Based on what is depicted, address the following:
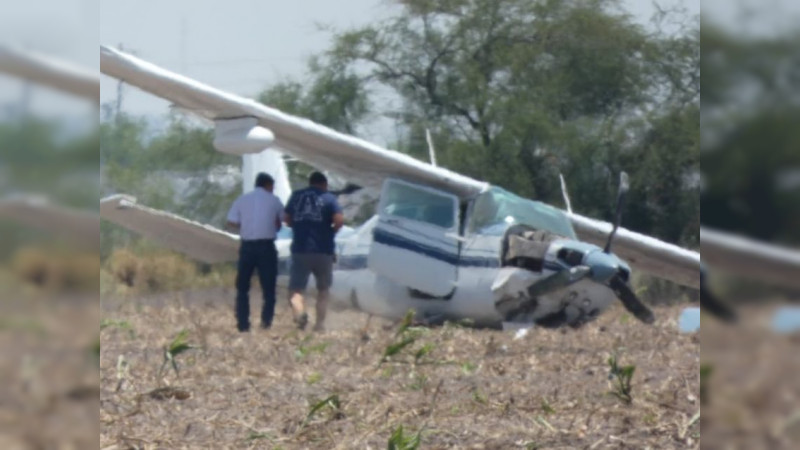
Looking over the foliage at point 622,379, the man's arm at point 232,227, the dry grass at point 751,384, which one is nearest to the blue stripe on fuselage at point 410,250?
the man's arm at point 232,227

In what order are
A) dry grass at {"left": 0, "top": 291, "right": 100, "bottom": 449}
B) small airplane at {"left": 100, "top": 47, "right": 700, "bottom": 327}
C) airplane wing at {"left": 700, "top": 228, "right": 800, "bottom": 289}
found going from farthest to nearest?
small airplane at {"left": 100, "top": 47, "right": 700, "bottom": 327} → dry grass at {"left": 0, "top": 291, "right": 100, "bottom": 449} → airplane wing at {"left": 700, "top": 228, "right": 800, "bottom": 289}

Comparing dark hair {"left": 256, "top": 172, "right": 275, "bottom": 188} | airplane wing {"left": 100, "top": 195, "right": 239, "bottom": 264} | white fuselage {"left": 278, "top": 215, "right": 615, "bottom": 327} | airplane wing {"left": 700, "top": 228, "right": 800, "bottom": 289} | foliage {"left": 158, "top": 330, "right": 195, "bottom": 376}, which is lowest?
foliage {"left": 158, "top": 330, "right": 195, "bottom": 376}

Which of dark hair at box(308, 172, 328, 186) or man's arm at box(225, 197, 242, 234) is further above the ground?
dark hair at box(308, 172, 328, 186)

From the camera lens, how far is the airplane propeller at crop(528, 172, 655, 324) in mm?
2861

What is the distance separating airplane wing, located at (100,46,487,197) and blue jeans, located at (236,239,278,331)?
0.27 meters

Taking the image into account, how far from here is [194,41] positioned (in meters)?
2.97

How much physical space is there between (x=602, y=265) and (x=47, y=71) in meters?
1.79

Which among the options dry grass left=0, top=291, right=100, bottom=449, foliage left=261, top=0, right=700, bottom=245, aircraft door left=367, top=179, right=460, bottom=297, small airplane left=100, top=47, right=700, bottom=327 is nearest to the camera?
dry grass left=0, top=291, right=100, bottom=449

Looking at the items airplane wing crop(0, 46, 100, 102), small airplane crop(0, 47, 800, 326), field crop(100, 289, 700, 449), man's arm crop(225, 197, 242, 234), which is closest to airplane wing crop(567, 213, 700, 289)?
small airplane crop(0, 47, 800, 326)

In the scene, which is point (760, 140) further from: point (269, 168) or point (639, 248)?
point (269, 168)

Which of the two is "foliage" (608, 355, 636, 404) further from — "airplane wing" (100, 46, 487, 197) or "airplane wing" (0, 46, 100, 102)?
"airplane wing" (0, 46, 100, 102)

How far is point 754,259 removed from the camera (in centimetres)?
130

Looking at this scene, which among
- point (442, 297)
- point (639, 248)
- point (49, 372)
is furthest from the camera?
point (442, 297)

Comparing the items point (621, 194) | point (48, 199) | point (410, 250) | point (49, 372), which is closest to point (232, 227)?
point (410, 250)
